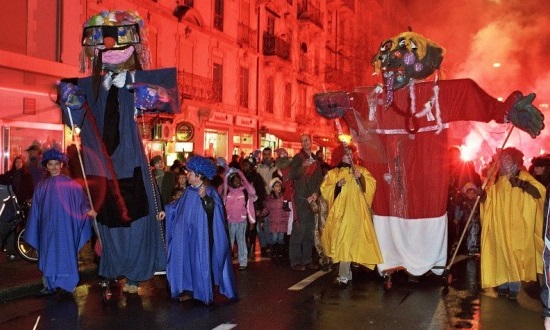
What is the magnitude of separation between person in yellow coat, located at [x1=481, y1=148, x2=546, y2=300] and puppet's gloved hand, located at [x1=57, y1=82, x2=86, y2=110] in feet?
17.0

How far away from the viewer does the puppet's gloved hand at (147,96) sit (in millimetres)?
7223

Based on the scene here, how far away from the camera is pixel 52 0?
15.9m

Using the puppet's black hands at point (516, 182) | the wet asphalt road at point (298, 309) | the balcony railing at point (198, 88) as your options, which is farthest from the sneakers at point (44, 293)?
the balcony railing at point (198, 88)

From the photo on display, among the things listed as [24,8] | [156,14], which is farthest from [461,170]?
[156,14]

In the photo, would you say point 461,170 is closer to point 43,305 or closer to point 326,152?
point 43,305

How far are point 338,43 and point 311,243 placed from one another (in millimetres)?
30040

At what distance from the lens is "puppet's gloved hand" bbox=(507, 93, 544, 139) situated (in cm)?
740

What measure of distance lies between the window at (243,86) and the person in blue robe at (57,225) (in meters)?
19.2

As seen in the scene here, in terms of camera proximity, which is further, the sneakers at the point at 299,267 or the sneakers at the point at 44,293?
→ the sneakers at the point at 299,267

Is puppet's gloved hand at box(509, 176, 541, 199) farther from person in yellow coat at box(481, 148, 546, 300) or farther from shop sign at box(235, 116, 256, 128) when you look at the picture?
shop sign at box(235, 116, 256, 128)

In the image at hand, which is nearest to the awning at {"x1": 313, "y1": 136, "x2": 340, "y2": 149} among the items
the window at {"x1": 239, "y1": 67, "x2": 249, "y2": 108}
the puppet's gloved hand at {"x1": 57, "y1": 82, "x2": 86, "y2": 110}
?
the window at {"x1": 239, "y1": 67, "x2": 249, "y2": 108}

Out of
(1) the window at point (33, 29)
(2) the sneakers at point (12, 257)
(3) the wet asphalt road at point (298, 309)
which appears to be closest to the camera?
(3) the wet asphalt road at point (298, 309)

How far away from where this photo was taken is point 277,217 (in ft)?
36.5

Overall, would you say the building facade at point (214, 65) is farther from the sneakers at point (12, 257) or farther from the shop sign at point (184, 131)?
the sneakers at point (12, 257)
